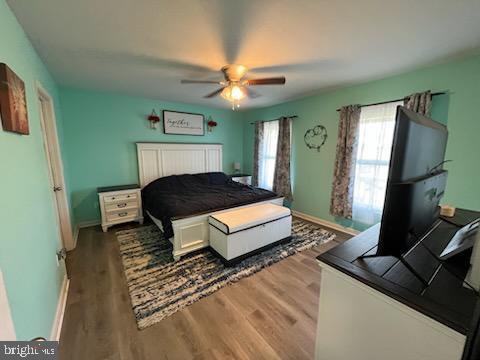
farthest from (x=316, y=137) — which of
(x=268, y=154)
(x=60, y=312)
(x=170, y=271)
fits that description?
(x=60, y=312)

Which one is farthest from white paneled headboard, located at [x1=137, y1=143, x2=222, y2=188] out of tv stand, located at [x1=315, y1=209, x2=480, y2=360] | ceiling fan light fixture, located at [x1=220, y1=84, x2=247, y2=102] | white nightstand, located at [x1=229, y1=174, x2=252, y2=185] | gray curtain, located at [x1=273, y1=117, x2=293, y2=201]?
tv stand, located at [x1=315, y1=209, x2=480, y2=360]

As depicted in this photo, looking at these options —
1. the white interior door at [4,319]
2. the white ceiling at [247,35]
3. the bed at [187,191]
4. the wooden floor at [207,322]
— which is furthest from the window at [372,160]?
the white interior door at [4,319]

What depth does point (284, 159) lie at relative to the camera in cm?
397

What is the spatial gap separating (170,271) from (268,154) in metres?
3.09

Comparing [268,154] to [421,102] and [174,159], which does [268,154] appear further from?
[421,102]

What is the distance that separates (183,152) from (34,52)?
253 cm

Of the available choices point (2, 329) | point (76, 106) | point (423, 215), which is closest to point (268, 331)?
point (423, 215)

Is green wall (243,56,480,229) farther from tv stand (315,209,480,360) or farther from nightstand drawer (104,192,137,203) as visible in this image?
nightstand drawer (104,192,137,203)

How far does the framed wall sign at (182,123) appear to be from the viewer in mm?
3963

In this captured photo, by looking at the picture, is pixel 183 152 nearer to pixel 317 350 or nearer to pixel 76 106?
pixel 76 106

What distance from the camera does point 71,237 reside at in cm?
269

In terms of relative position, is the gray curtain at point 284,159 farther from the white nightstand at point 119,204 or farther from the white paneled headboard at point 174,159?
the white nightstand at point 119,204

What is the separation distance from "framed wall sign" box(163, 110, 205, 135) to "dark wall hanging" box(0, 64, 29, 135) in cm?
276

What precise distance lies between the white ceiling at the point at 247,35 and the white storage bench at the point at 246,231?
177cm
